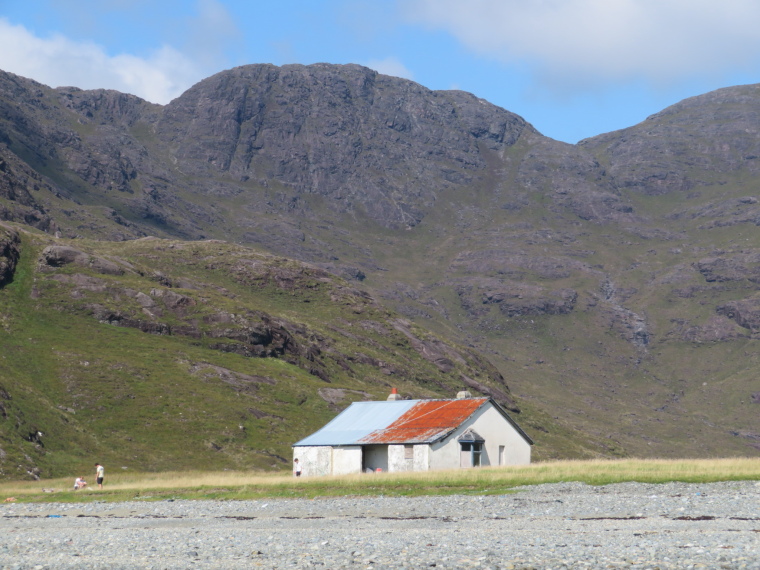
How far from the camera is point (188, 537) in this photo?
30.3 meters

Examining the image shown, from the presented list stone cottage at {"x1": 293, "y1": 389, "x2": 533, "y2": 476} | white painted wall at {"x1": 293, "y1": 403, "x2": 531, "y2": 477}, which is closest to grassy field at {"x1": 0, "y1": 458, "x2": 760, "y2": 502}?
white painted wall at {"x1": 293, "y1": 403, "x2": 531, "y2": 477}

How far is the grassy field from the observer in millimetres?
44750

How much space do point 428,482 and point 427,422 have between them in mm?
17530

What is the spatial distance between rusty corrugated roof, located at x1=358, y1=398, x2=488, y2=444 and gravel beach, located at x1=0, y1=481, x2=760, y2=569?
1814cm

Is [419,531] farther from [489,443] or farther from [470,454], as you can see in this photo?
[489,443]

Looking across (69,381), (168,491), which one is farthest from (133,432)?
(168,491)

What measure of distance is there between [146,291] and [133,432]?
4910cm

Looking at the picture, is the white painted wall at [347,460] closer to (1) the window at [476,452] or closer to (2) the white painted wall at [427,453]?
(2) the white painted wall at [427,453]

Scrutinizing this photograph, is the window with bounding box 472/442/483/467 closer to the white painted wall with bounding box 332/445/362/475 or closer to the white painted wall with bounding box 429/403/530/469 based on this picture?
the white painted wall with bounding box 429/403/530/469

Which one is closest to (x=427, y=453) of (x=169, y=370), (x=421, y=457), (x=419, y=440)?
(x=421, y=457)

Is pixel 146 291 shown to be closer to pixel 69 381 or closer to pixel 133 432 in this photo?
pixel 69 381

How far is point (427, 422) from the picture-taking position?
65125 millimetres

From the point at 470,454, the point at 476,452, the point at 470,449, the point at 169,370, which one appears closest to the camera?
the point at 470,454

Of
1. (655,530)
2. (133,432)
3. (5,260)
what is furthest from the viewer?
(5,260)
